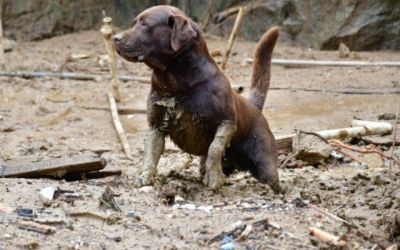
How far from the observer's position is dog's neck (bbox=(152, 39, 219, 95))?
5555mm

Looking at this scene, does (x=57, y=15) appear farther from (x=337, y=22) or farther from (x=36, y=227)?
(x=36, y=227)

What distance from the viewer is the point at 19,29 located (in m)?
15.1

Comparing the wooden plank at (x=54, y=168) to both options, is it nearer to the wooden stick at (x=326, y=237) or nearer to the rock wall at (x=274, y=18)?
the wooden stick at (x=326, y=237)

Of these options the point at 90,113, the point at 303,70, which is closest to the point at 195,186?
the point at 90,113

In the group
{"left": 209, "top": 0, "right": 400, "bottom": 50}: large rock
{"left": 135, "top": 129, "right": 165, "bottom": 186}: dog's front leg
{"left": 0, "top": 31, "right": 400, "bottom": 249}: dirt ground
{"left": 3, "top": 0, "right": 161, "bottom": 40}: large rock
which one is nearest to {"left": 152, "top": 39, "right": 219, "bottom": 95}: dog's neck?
{"left": 135, "top": 129, "right": 165, "bottom": 186}: dog's front leg

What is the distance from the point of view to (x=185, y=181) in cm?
594

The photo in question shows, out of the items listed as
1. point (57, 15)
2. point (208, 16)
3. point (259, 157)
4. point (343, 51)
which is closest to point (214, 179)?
point (259, 157)

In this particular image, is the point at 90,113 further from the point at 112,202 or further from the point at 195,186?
the point at 112,202

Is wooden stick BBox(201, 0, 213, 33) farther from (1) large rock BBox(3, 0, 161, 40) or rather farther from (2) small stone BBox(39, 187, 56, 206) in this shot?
(2) small stone BBox(39, 187, 56, 206)

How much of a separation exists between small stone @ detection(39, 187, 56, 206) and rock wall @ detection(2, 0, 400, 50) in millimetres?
9238

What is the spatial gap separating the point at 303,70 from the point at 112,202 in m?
7.57

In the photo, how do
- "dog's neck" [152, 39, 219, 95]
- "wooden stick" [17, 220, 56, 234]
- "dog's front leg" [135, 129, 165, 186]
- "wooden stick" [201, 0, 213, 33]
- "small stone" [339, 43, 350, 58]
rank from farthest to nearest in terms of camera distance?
1. "wooden stick" [201, 0, 213, 33]
2. "small stone" [339, 43, 350, 58]
3. "dog's front leg" [135, 129, 165, 186]
4. "dog's neck" [152, 39, 219, 95]
5. "wooden stick" [17, 220, 56, 234]

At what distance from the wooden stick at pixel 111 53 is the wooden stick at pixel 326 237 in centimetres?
531

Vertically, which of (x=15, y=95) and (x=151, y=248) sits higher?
(x=151, y=248)
